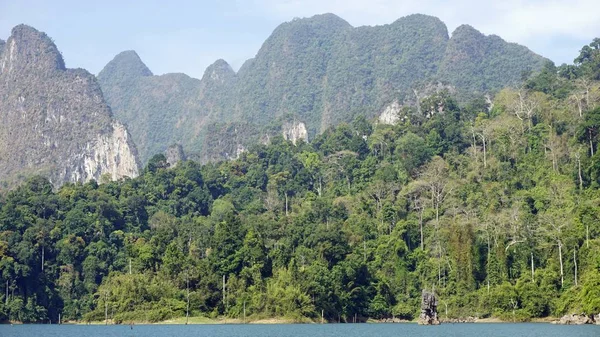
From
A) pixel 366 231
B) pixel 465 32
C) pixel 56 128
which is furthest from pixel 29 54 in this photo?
pixel 366 231

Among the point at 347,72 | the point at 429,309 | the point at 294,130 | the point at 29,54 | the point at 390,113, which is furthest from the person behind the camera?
the point at 347,72

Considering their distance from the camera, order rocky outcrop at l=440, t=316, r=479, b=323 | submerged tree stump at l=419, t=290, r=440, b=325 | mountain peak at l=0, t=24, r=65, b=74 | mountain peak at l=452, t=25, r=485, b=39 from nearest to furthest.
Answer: submerged tree stump at l=419, t=290, r=440, b=325, rocky outcrop at l=440, t=316, r=479, b=323, mountain peak at l=0, t=24, r=65, b=74, mountain peak at l=452, t=25, r=485, b=39

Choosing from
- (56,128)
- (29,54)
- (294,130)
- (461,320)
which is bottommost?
(461,320)

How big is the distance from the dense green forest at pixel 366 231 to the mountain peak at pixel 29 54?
1897 inches

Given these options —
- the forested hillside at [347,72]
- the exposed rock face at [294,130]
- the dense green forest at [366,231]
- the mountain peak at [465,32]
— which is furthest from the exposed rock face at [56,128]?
the mountain peak at [465,32]

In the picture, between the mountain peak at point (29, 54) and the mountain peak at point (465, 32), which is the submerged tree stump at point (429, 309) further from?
the mountain peak at point (465, 32)

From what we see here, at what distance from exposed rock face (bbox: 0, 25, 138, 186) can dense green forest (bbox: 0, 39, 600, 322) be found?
33571 millimetres

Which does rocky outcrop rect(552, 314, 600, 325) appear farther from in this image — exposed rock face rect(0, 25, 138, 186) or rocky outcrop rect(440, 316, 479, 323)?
exposed rock face rect(0, 25, 138, 186)

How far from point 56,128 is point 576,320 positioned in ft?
307

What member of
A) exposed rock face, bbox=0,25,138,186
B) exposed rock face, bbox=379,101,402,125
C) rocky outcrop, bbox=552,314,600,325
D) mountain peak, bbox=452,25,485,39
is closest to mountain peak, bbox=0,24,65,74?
exposed rock face, bbox=0,25,138,186

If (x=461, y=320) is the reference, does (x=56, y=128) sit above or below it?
above

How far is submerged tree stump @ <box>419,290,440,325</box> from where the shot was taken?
6331 cm

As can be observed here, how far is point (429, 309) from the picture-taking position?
63844 millimetres

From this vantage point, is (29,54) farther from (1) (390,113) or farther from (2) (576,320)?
(2) (576,320)
